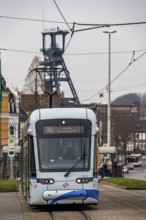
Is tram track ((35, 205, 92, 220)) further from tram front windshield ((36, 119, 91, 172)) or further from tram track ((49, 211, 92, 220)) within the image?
tram front windshield ((36, 119, 91, 172))

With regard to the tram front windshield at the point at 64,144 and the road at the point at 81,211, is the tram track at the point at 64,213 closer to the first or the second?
the road at the point at 81,211

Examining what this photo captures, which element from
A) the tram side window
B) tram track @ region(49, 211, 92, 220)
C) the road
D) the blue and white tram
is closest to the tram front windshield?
the blue and white tram

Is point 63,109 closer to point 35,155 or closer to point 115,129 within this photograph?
point 35,155

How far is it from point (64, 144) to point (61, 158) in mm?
476

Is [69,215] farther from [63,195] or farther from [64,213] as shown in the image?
[63,195]

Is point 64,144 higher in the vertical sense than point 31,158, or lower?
higher

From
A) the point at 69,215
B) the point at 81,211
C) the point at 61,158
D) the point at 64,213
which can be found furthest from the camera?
the point at 81,211

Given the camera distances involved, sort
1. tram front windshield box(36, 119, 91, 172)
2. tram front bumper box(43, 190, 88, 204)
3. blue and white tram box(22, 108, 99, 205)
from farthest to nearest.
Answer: tram front windshield box(36, 119, 91, 172) → blue and white tram box(22, 108, 99, 205) → tram front bumper box(43, 190, 88, 204)

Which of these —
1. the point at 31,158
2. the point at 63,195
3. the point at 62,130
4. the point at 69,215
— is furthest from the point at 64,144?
the point at 69,215

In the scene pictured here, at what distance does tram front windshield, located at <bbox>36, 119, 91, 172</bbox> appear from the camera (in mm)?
22422

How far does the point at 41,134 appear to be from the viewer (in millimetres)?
22781

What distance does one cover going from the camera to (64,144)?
22734 mm

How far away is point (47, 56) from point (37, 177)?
86.5 metres

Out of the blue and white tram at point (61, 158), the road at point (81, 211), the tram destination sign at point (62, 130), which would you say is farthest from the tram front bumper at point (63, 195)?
the tram destination sign at point (62, 130)
